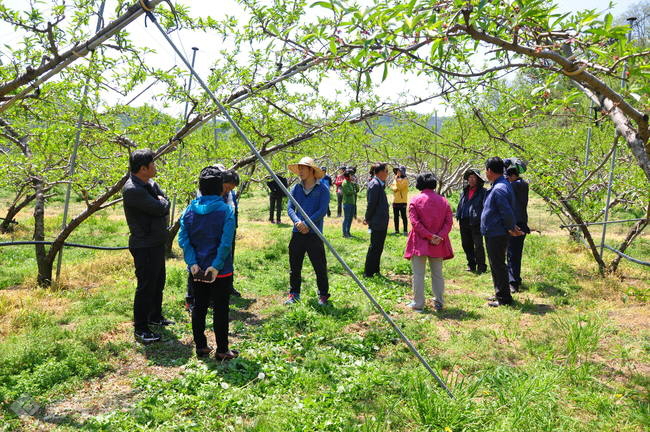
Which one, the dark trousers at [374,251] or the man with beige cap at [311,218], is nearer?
the man with beige cap at [311,218]

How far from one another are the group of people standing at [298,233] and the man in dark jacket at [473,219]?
0.06 ft

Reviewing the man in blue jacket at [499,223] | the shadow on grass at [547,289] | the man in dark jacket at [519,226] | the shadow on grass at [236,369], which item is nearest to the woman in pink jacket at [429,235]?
the man in blue jacket at [499,223]

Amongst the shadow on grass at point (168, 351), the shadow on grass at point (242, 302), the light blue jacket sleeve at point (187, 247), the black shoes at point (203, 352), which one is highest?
the light blue jacket sleeve at point (187, 247)

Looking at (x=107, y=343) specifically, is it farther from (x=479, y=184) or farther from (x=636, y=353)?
(x=479, y=184)

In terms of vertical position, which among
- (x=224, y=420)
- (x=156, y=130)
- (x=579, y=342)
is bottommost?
(x=224, y=420)

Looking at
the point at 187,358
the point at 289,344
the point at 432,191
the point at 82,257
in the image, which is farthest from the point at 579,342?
the point at 82,257

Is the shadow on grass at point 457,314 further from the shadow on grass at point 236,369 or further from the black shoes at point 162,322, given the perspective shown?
the black shoes at point 162,322

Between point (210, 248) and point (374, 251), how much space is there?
12.1 ft

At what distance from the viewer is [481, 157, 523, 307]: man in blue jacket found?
218 inches

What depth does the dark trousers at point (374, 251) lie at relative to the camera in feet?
22.9

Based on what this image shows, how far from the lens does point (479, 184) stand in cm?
731

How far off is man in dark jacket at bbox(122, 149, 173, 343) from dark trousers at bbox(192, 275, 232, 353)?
2.59ft

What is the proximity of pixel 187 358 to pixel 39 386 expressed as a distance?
116 centimetres

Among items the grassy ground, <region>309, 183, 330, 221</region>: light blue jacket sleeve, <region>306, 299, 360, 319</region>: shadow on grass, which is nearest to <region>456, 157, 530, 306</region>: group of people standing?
the grassy ground
